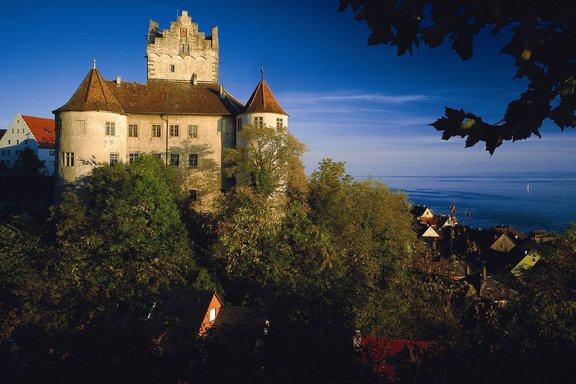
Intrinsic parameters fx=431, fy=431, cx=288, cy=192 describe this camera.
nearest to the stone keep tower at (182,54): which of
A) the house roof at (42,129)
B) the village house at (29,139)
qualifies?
the village house at (29,139)

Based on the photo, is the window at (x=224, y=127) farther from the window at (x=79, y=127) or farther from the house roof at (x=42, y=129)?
the house roof at (x=42, y=129)

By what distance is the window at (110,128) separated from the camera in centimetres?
3341

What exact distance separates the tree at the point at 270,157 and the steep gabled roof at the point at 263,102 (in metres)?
2.43

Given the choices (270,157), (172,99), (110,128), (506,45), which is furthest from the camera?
(172,99)

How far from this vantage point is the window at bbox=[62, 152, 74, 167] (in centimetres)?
3309

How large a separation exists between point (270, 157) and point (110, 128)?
42.2 feet

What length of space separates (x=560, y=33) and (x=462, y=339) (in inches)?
347

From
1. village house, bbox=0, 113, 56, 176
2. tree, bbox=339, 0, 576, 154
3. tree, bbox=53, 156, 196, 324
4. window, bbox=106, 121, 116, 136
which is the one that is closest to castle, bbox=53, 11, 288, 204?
window, bbox=106, 121, 116, 136

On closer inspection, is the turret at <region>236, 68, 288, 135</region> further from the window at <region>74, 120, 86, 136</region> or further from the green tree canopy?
the green tree canopy

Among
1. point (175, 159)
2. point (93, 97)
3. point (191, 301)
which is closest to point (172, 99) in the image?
point (175, 159)

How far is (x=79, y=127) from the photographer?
3278cm

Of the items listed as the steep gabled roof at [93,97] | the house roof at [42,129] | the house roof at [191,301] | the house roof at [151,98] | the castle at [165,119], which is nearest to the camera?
the house roof at [191,301]

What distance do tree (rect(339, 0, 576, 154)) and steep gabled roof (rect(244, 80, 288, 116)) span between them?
103 ft

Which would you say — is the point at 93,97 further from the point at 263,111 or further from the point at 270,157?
the point at 270,157
